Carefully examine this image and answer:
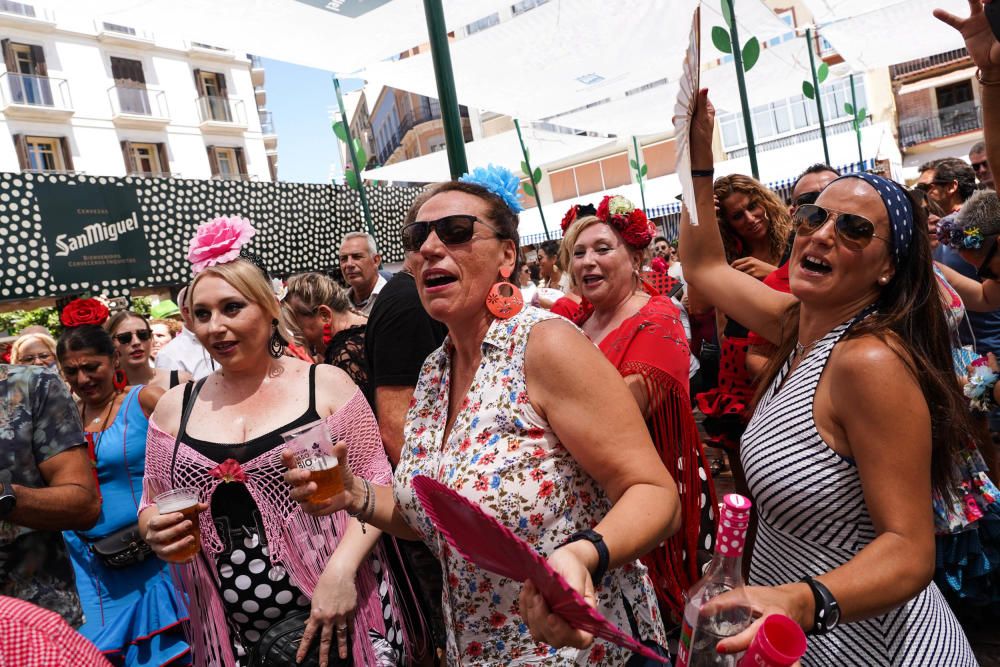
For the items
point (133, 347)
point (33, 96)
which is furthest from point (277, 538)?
point (33, 96)

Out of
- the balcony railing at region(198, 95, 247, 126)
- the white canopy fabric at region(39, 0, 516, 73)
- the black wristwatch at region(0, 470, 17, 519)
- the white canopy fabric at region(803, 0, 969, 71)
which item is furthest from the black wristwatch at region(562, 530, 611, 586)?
the balcony railing at region(198, 95, 247, 126)

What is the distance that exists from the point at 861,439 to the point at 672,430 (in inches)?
50.5

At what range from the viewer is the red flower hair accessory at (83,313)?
133 inches

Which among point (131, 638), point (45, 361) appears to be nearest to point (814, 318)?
point (131, 638)

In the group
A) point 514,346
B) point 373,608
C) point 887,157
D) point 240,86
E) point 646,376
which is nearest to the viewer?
point 514,346

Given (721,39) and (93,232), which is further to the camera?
(93,232)

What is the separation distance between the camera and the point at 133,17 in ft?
17.9

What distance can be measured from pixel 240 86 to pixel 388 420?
114 feet

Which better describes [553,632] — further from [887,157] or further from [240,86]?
[240,86]

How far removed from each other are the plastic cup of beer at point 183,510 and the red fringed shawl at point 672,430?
1417mm

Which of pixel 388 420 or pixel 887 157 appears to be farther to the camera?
pixel 887 157

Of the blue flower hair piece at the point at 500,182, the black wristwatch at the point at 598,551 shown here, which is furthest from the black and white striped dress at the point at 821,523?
the blue flower hair piece at the point at 500,182

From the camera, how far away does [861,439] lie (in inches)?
53.1

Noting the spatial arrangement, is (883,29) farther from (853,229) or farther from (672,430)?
(853,229)
